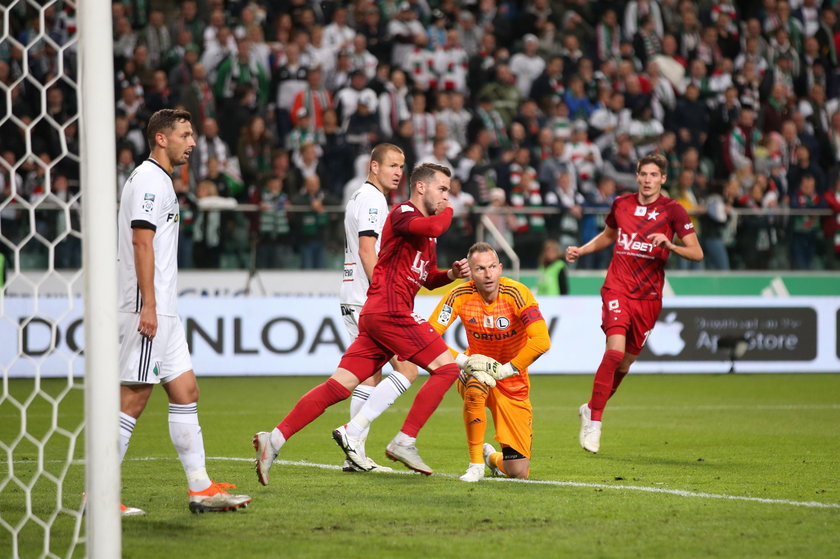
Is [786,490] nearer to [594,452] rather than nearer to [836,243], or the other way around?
[594,452]

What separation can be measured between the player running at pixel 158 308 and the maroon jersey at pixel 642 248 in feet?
13.5

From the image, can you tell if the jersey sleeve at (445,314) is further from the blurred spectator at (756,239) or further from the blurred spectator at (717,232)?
the blurred spectator at (756,239)

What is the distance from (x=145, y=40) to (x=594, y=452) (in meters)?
12.0

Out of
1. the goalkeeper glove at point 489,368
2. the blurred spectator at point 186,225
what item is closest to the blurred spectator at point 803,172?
the blurred spectator at point 186,225

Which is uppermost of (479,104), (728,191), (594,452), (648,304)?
(479,104)

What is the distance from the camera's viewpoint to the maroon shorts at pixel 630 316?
9.21m

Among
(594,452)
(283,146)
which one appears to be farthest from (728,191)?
(594,452)

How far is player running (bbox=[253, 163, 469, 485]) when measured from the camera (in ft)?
23.0

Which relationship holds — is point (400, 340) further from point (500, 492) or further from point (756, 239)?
point (756, 239)

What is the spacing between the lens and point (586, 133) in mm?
19078

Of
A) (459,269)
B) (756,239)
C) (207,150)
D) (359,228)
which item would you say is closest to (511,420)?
(459,269)

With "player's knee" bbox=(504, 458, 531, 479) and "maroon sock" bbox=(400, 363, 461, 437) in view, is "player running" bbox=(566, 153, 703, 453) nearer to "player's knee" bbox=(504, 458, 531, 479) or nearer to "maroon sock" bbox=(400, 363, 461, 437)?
"player's knee" bbox=(504, 458, 531, 479)

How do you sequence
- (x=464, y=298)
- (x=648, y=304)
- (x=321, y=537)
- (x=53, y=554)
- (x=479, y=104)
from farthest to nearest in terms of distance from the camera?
(x=479, y=104), (x=648, y=304), (x=464, y=298), (x=321, y=537), (x=53, y=554)

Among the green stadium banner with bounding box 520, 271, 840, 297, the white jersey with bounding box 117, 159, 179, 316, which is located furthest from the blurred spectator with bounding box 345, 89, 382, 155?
the white jersey with bounding box 117, 159, 179, 316
